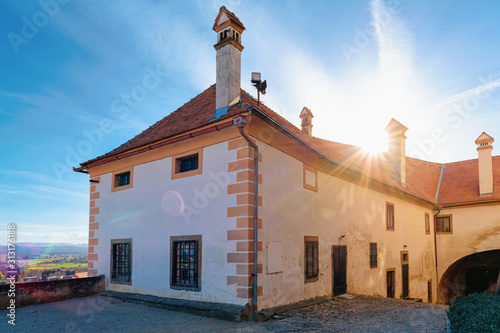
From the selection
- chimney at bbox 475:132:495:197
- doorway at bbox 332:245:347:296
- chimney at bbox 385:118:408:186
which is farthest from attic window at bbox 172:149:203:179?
chimney at bbox 475:132:495:197

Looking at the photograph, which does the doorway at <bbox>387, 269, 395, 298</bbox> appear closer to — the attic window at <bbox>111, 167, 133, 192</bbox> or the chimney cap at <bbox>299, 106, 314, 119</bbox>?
the chimney cap at <bbox>299, 106, 314, 119</bbox>

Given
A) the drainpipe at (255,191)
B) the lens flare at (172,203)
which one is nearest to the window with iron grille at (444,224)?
the drainpipe at (255,191)

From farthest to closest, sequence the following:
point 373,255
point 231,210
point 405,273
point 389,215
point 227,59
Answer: point 405,273
point 389,215
point 373,255
point 227,59
point 231,210

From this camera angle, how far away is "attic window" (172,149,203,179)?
10.6 m

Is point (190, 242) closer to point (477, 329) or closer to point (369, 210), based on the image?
point (477, 329)

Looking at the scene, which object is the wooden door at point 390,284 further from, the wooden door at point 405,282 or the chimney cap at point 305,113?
the chimney cap at point 305,113

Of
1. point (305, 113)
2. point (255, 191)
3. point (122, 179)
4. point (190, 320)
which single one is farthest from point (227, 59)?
point (305, 113)

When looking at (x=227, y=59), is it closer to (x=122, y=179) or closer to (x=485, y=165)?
(x=122, y=179)

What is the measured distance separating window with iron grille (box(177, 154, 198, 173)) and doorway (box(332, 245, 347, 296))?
592cm

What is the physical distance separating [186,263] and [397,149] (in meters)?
17.1

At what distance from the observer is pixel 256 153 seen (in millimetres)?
9773

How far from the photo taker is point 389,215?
18797 mm

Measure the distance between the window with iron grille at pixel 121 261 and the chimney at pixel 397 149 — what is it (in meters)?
16.1

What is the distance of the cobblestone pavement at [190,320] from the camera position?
27.5 feet
